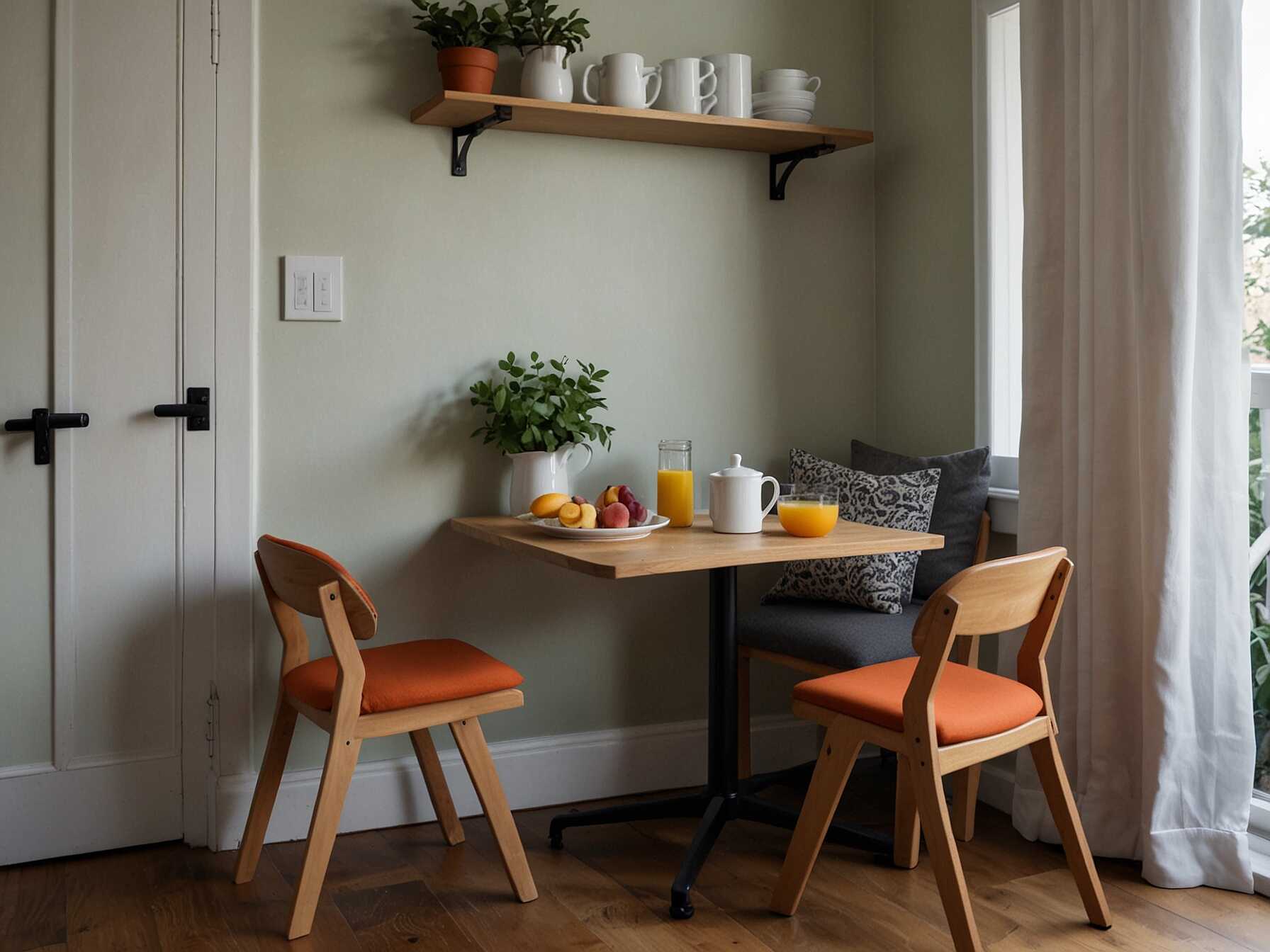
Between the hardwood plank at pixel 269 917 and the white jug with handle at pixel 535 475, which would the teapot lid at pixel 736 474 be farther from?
the hardwood plank at pixel 269 917

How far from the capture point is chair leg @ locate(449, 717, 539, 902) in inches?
89.0

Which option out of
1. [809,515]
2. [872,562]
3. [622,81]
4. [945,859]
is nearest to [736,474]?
[809,515]

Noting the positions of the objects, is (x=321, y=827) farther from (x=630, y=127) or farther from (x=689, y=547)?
(x=630, y=127)

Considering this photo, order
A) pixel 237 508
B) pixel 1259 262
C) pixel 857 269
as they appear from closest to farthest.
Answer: pixel 1259 262
pixel 237 508
pixel 857 269

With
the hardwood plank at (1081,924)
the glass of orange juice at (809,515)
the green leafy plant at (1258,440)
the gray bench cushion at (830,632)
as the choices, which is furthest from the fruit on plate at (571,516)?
the green leafy plant at (1258,440)

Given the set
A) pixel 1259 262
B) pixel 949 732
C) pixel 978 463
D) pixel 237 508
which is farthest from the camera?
pixel 978 463

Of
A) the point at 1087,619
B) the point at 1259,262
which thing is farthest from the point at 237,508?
the point at 1259,262

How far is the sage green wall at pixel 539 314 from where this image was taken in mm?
2627

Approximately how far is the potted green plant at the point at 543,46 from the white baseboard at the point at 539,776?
1.52 meters

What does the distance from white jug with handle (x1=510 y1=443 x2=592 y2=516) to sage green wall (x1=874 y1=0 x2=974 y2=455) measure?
3.21 ft

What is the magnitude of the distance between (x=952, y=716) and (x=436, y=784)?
1.17 meters

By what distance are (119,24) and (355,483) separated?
1074 millimetres

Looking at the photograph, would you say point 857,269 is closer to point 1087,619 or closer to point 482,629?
point 1087,619

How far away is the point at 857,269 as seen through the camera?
3223mm
